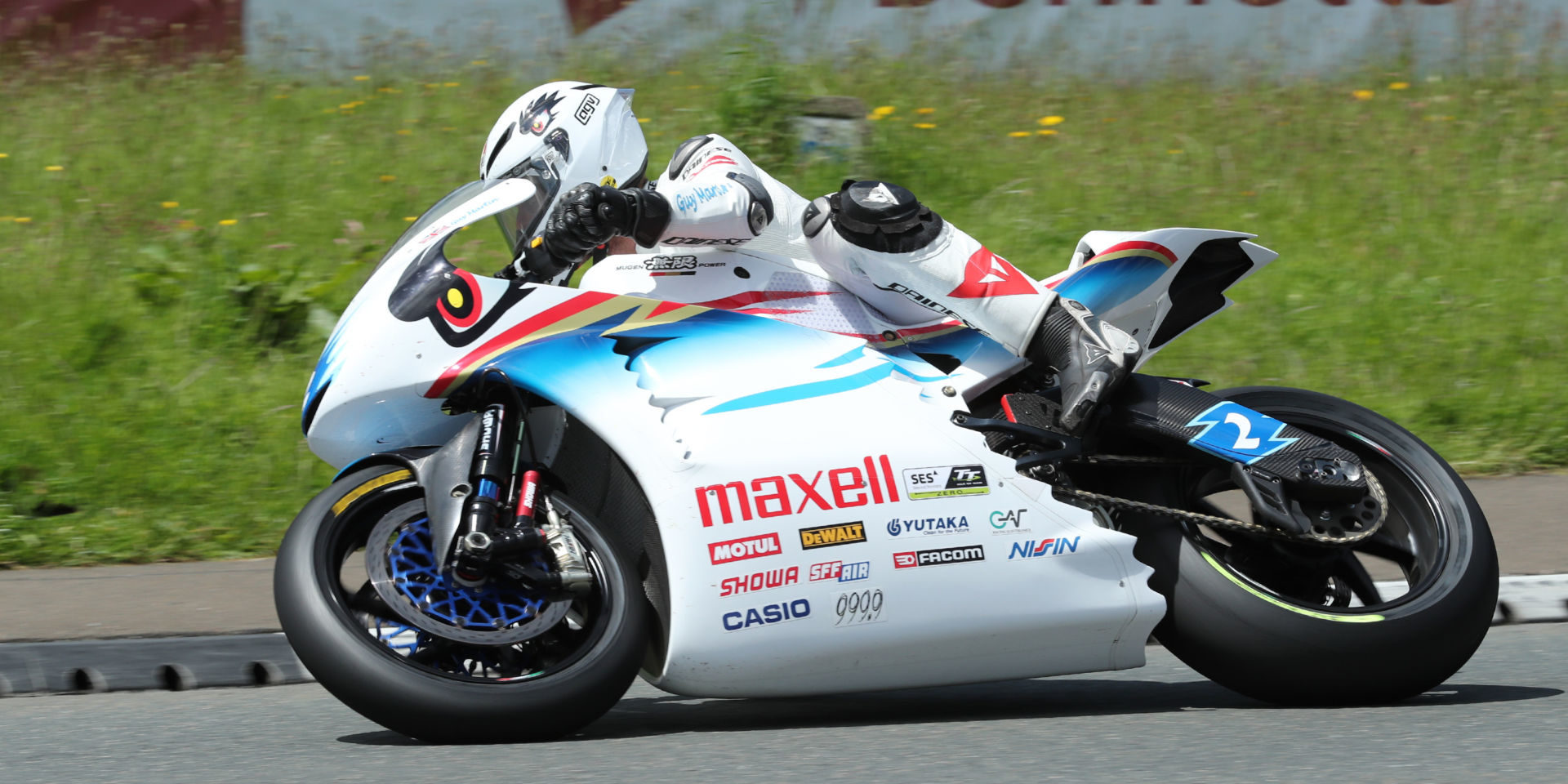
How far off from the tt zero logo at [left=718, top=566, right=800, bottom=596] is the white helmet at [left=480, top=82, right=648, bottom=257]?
90 centimetres

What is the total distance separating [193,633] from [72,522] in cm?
146

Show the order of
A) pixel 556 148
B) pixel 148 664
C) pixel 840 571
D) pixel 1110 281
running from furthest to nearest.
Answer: pixel 148 664 < pixel 1110 281 < pixel 556 148 < pixel 840 571

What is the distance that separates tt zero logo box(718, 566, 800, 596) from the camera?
3.47 metres

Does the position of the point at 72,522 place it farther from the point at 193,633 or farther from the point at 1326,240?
the point at 1326,240

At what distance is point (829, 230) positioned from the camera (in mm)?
3811

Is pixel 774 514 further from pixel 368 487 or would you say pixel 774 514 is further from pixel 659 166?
pixel 659 166

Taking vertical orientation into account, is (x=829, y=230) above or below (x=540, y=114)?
below

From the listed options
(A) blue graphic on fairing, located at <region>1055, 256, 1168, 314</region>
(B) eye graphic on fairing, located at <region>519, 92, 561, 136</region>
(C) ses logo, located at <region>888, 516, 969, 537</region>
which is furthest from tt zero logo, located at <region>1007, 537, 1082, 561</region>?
(B) eye graphic on fairing, located at <region>519, 92, 561, 136</region>

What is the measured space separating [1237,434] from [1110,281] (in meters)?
0.49

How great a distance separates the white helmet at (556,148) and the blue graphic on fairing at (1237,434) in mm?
1431

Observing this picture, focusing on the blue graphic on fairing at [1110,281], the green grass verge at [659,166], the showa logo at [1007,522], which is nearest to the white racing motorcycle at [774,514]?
the showa logo at [1007,522]

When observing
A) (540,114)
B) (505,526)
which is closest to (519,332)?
(505,526)

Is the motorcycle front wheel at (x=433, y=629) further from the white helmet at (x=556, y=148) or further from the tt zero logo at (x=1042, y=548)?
→ the tt zero logo at (x=1042, y=548)

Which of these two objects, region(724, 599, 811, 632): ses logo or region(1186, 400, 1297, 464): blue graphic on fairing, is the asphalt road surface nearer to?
Answer: region(724, 599, 811, 632): ses logo
